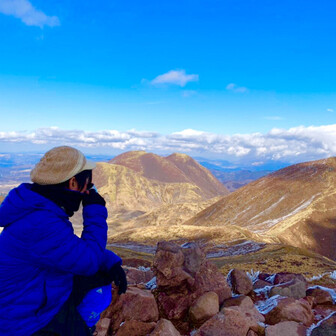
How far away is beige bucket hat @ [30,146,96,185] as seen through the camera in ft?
11.8

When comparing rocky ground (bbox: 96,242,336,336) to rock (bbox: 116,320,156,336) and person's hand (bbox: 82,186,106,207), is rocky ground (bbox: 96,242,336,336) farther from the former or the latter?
person's hand (bbox: 82,186,106,207)

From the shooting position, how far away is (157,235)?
62969mm

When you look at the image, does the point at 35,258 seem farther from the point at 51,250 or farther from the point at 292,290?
the point at 292,290

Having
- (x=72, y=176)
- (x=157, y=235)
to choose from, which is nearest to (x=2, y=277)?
(x=72, y=176)

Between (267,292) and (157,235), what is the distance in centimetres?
5559

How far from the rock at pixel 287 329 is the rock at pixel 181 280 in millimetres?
1837

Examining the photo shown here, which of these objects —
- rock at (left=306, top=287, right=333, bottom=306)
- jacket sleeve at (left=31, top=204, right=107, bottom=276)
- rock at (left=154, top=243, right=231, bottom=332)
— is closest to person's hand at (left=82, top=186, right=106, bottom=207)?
jacket sleeve at (left=31, top=204, right=107, bottom=276)

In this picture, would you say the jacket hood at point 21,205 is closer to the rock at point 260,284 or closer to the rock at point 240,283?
the rock at point 240,283

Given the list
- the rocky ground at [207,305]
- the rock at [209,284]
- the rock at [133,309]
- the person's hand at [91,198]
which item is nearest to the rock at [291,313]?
the rocky ground at [207,305]

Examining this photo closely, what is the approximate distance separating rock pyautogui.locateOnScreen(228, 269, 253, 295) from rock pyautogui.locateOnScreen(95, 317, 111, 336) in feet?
13.8

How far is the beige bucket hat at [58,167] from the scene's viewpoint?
Result: 3.58 m

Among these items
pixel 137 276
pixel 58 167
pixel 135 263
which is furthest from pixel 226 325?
pixel 135 263

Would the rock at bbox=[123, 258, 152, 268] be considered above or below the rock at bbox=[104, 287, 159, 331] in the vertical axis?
below

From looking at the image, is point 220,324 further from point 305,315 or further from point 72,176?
point 72,176
